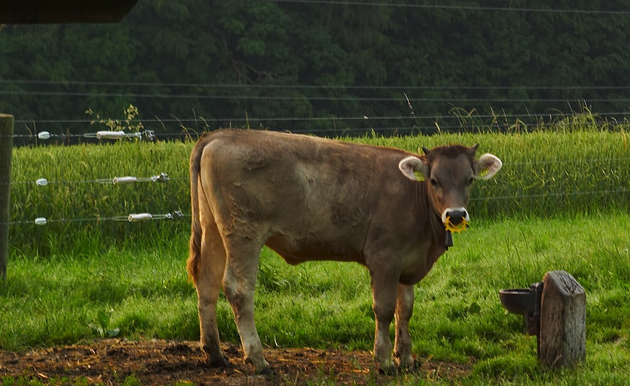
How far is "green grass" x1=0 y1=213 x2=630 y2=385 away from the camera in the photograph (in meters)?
7.83

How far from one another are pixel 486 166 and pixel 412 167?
0.56 m

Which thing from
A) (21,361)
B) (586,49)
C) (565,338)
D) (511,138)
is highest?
(586,49)

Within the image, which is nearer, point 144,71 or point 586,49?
point 144,71

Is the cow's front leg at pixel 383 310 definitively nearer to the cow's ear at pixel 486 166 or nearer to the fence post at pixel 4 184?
the cow's ear at pixel 486 166

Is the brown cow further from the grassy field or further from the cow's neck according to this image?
the grassy field

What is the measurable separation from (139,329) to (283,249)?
1790 millimetres

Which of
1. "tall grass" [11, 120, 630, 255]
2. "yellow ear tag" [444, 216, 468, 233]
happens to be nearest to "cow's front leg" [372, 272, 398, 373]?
"yellow ear tag" [444, 216, 468, 233]

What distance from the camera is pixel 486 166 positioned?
731 centimetres

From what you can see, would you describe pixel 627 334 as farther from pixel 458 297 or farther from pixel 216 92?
pixel 216 92

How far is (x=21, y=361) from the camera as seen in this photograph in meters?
7.55

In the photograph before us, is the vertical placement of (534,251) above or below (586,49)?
below

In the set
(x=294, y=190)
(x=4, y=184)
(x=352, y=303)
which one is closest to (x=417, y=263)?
(x=294, y=190)

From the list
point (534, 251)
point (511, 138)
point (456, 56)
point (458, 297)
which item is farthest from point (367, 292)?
point (456, 56)

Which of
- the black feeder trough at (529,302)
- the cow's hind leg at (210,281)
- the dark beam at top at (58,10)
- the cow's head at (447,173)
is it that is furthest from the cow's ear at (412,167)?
the dark beam at top at (58,10)
